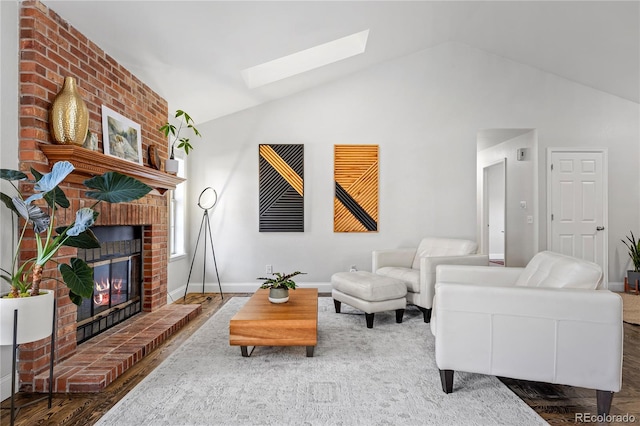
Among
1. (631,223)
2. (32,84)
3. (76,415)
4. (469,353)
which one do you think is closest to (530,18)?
(631,223)

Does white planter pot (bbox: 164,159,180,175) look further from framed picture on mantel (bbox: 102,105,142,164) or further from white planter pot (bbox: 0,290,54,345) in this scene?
white planter pot (bbox: 0,290,54,345)

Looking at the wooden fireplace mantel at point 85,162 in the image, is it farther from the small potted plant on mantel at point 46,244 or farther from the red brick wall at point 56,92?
the small potted plant on mantel at point 46,244

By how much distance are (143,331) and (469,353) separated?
A: 2490 millimetres

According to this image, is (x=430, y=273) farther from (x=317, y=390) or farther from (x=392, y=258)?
(x=317, y=390)

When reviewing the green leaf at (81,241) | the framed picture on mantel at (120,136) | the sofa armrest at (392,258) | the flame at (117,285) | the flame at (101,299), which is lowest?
the flame at (101,299)

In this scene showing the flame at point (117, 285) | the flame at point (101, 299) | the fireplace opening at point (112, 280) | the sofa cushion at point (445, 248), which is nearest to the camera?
the fireplace opening at point (112, 280)

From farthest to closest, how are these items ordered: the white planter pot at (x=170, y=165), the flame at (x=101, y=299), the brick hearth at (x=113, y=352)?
1. the white planter pot at (x=170, y=165)
2. the flame at (x=101, y=299)
3. the brick hearth at (x=113, y=352)

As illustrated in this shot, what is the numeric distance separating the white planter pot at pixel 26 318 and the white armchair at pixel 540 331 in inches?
81.2

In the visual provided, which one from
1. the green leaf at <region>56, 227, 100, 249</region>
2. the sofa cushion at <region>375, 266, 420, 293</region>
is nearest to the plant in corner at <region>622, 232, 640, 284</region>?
the sofa cushion at <region>375, 266, 420, 293</region>

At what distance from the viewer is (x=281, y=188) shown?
482 cm

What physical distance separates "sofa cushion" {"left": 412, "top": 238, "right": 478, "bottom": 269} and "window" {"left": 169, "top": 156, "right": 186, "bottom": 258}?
2959mm

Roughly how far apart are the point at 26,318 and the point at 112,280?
4.83 feet

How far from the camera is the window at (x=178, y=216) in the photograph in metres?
4.57

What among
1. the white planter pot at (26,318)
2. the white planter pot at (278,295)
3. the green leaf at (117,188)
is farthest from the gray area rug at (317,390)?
the green leaf at (117,188)
